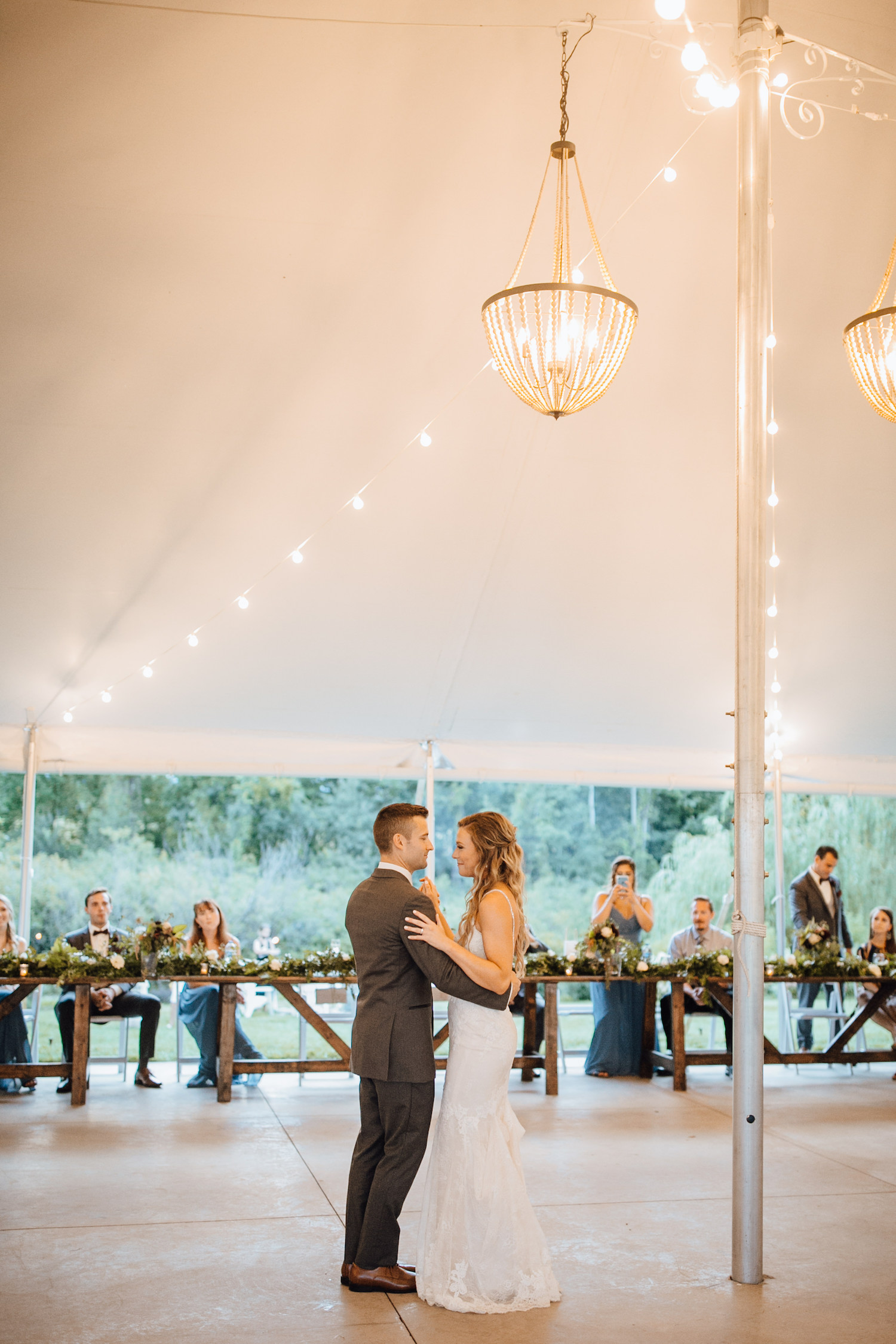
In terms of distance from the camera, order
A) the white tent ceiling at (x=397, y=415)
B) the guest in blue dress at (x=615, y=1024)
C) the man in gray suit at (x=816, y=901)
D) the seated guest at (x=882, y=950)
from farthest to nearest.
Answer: the man in gray suit at (x=816, y=901) < the seated guest at (x=882, y=950) < the guest in blue dress at (x=615, y=1024) < the white tent ceiling at (x=397, y=415)

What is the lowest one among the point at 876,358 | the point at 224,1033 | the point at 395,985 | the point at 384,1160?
the point at 224,1033

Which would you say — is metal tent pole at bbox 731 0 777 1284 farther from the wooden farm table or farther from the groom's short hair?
the wooden farm table

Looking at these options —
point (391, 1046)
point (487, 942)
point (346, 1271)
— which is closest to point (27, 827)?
point (346, 1271)

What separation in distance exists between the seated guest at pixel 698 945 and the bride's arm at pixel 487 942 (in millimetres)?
4387

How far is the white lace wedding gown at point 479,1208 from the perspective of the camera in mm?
3404

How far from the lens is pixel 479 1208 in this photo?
11.1ft

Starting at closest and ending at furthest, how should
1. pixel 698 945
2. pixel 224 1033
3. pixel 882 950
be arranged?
pixel 224 1033 → pixel 698 945 → pixel 882 950

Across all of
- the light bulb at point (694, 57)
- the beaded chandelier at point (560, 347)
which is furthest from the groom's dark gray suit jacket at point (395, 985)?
the light bulb at point (694, 57)

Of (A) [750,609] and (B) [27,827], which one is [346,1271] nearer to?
(A) [750,609]

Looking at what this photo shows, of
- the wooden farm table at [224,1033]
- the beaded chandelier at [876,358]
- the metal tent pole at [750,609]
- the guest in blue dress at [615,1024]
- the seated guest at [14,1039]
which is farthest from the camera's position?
the guest in blue dress at [615,1024]

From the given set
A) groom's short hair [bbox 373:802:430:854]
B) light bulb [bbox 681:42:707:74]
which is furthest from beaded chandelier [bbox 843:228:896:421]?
groom's short hair [bbox 373:802:430:854]

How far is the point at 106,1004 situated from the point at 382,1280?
4067 mm

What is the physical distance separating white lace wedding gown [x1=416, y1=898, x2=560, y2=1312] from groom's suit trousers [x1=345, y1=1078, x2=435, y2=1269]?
3.1 inches

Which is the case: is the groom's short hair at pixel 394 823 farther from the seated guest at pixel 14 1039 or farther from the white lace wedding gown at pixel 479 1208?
the seated guest at pixel 14 1039
